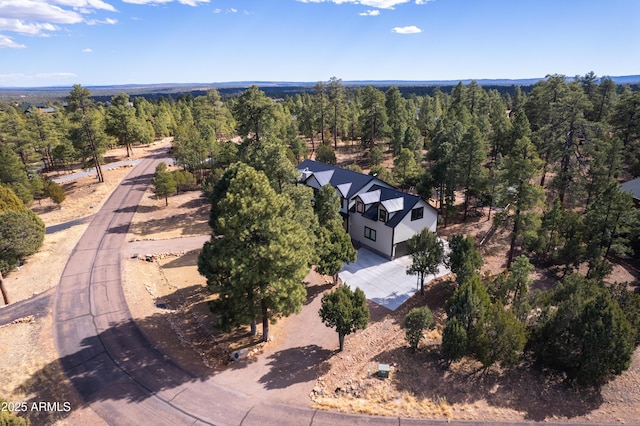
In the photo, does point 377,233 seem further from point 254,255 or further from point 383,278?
point 254,255

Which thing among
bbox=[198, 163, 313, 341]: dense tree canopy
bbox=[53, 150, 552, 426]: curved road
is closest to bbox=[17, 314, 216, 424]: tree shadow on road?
bbox=[53, 150, 552, 426]: curved road

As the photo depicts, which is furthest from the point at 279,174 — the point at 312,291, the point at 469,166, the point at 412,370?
the point at 469,166

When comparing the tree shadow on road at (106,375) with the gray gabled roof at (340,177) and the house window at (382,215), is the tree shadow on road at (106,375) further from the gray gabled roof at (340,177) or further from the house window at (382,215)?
the gray gabled roof at (340,177)

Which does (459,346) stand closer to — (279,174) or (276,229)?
(276,229)

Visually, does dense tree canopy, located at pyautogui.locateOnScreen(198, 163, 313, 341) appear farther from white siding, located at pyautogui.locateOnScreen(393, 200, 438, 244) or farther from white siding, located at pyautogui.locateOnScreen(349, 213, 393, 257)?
white siding, located at pyautogui.locateOnScreen(393, 200, 438, 244)

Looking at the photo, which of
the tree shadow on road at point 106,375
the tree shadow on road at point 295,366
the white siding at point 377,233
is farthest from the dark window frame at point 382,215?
the tree shadow on road at point 106,375

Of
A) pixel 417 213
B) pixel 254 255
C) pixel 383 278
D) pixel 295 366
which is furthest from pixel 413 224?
pixel 254 255
